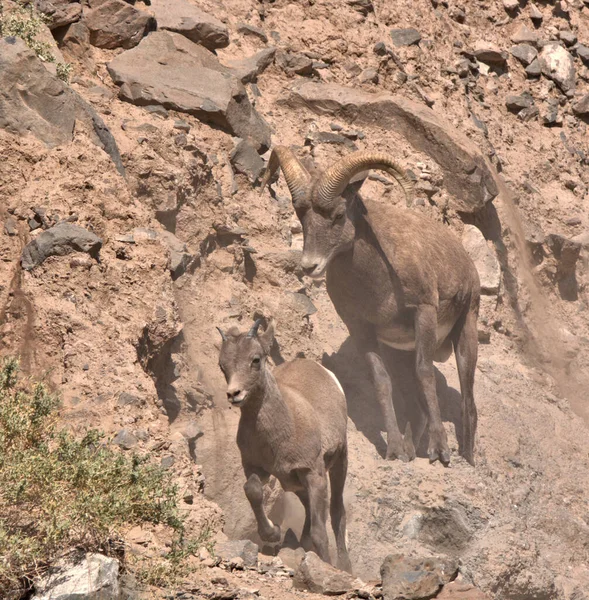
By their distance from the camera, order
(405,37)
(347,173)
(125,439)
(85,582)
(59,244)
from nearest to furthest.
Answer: (85,582)
(125,439)
(59,244)
(347,173)
(405,37)

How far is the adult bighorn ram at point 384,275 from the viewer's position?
11086mm

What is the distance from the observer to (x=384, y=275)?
1148 cm

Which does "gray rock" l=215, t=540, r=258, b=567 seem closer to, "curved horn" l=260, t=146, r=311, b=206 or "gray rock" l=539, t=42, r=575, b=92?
"curved horn" l=260, t=146, r=311, b=206

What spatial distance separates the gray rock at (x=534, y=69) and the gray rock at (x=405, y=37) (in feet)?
8.83

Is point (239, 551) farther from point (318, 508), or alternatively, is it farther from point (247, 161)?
point (247, 161)

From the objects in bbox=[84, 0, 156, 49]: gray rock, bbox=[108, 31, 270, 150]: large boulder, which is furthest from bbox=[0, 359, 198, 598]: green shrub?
bbox=[84, 0, 156, 49]: gray rock

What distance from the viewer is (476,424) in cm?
1241

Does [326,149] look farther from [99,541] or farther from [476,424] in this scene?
[99,541]

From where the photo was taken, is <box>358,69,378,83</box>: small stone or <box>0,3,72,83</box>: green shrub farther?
<box>358,69,378,83</box>: small stone

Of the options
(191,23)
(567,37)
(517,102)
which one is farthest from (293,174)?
(567,37)

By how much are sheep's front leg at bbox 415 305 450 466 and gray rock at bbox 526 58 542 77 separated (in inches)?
338

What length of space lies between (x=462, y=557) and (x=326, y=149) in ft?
21.8

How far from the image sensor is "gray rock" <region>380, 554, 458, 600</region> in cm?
716

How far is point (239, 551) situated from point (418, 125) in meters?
8.95
